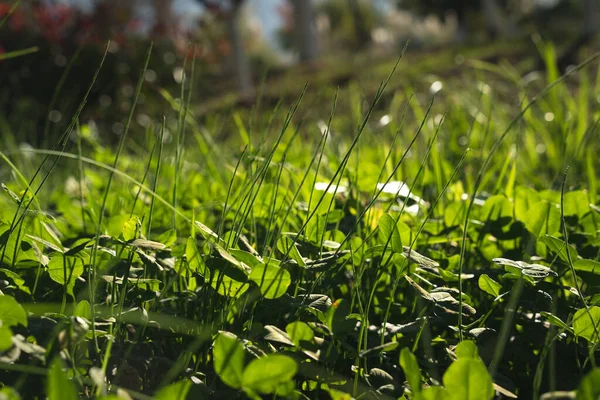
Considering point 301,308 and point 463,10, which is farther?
point 463,10

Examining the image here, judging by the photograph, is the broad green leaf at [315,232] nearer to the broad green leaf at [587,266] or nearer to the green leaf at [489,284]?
the green leaf at [489,284]

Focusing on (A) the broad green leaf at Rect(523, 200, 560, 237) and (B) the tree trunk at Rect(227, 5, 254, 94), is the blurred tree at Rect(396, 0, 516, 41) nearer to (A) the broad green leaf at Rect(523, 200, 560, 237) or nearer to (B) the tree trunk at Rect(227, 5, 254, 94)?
(B) the tree trunk at Rect(227, 5, 254, 94)

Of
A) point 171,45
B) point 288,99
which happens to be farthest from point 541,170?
point 288,99

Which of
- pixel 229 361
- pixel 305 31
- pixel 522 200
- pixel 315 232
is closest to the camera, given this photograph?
pixel 229 361

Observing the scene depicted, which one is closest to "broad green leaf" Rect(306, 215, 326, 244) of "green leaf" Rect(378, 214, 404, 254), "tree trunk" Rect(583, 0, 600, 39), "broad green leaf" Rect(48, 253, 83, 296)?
"green leaf" Rect(378, 214, 404, 254)

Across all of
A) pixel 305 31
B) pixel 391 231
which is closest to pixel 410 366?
pixel 391 231

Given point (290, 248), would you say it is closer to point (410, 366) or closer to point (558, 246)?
point (410, 366)

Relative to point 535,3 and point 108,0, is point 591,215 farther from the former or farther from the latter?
point 535,3
